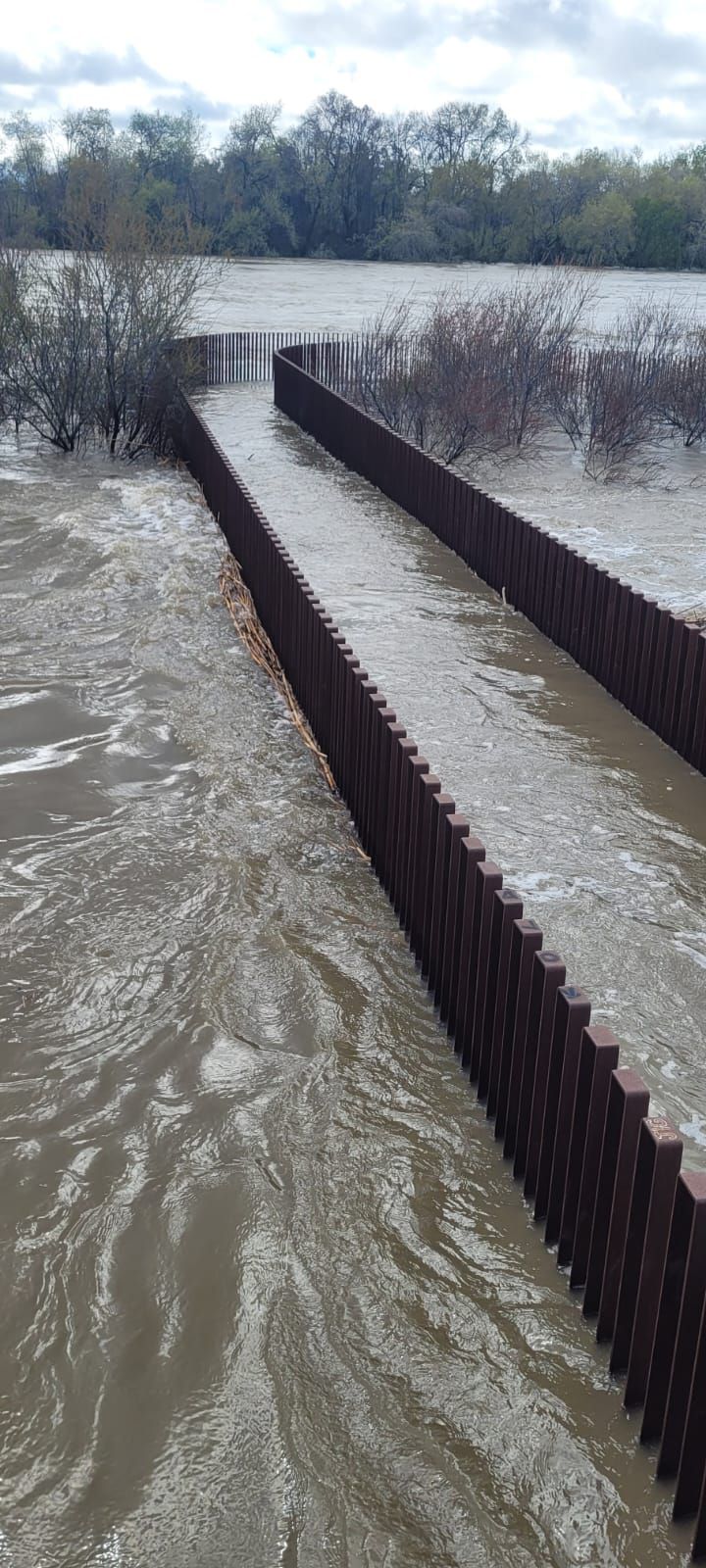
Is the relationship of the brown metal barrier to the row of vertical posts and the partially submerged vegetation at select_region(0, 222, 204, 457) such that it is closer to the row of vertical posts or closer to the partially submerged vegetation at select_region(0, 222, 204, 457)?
the row of vertical posts

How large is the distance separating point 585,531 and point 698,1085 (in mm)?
11528

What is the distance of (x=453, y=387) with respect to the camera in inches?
760

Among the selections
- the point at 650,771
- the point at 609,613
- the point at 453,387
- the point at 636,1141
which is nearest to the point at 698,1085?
the point at 636,1141

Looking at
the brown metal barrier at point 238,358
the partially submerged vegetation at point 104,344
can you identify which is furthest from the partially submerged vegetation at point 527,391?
the brown metal barrier at point 238,358

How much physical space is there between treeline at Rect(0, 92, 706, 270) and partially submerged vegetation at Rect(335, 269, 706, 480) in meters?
50.6

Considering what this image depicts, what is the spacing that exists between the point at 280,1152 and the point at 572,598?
6824mm

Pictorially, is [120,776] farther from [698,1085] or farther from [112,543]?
[112,543]

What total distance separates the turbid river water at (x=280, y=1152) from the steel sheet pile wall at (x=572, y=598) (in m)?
0.37

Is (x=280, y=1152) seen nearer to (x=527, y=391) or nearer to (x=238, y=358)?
(x=527, y=391)

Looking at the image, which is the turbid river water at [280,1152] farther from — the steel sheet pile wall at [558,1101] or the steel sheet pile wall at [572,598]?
the steel sheet pile wall at [572,598]

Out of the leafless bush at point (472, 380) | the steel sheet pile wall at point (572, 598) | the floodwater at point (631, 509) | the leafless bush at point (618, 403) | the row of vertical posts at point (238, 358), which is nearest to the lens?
the steel sheet pile wall at point (572, 598)

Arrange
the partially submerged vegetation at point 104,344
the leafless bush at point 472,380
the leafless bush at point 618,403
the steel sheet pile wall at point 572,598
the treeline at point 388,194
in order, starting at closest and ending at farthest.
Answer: the steel sheet pile wall at point 572,598 < the partially submerged vegetation at point 104,344 < the leafless bush at point 472,380 < the leafless bush at point 618,403 < the treeline at point 388,194

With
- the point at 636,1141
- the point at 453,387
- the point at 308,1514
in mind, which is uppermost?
the point at 453,387

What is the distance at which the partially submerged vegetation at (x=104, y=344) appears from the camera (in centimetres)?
1812
